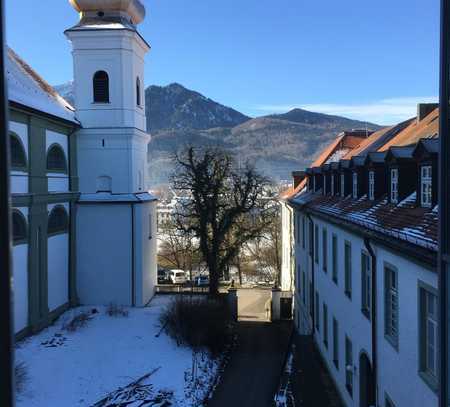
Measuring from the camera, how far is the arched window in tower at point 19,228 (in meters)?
20.3

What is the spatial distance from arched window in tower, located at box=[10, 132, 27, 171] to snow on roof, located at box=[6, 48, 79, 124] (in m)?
1.43

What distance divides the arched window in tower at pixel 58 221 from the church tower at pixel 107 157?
43.4 inches

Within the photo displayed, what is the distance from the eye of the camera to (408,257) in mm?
8945

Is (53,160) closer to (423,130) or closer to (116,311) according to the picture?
(116,311)

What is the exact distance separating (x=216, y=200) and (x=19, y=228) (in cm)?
1405

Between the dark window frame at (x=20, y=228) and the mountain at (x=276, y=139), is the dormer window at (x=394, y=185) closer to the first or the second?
the dark window frame at (x=20, y=228)

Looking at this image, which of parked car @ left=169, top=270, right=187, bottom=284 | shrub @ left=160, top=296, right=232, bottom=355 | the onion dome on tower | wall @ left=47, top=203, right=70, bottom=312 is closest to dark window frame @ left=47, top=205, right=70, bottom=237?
wall @ left=47, top=203, right=70, bottom=312

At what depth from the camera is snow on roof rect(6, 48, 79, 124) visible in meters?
20.8

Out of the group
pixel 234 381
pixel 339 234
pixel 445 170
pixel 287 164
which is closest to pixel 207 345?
pixel 234 381

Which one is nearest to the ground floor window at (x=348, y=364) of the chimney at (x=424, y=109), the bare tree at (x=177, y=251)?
the chimney at (x=424, y=109)

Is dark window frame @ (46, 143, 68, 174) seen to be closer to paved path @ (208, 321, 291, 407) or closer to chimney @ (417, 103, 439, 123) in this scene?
paved path @ (208, 321, 291, 407)

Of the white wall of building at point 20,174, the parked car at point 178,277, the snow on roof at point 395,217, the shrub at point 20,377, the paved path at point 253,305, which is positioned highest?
the white wall of building at point 20,174

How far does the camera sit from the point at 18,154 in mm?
20766

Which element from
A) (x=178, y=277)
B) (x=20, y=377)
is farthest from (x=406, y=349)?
(x=178, y=277)
